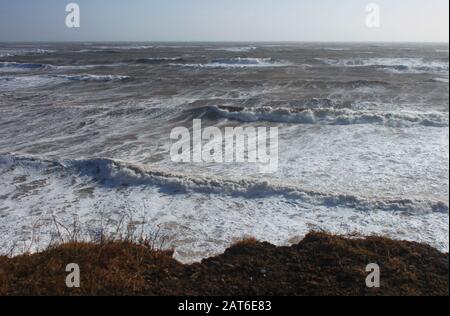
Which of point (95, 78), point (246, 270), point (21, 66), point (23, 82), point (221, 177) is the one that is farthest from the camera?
point (21, 66)

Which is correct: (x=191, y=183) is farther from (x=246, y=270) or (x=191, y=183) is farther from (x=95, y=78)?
(x=95, y=78)

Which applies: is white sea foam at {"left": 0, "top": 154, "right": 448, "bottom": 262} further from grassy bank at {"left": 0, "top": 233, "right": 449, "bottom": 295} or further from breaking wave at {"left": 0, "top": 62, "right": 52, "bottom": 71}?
breaking wave at {"left": 0, "top": 62, "right": 52, "bottom": 71}

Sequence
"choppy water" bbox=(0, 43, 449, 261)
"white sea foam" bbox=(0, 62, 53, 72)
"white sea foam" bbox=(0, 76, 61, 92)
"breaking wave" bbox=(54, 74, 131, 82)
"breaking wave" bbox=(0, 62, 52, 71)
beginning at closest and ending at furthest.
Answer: "choppy water" bbox=(0, 43, 449, 261) → "white sea foam" bbox=(0, 76, 61, 92) → "breaking wave" bbox=(54, 74, 131, 82) → "white sea foam" bbox=(0, 62, 53, 72) → "breaking wave" bbox=(0, 62, 52, 71)

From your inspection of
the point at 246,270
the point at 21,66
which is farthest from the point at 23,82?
the point at 246,270

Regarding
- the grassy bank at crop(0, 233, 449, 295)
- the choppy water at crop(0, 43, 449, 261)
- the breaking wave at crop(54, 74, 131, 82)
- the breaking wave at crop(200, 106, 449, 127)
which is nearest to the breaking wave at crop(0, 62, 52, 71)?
the breaking wave at crop(54, 74, 131, 82)

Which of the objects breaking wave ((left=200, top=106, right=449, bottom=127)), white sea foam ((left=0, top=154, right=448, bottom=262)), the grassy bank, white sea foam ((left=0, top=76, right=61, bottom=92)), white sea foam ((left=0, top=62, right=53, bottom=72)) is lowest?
white sea foam ((left=0, top=154, right=448, bottom=262))
